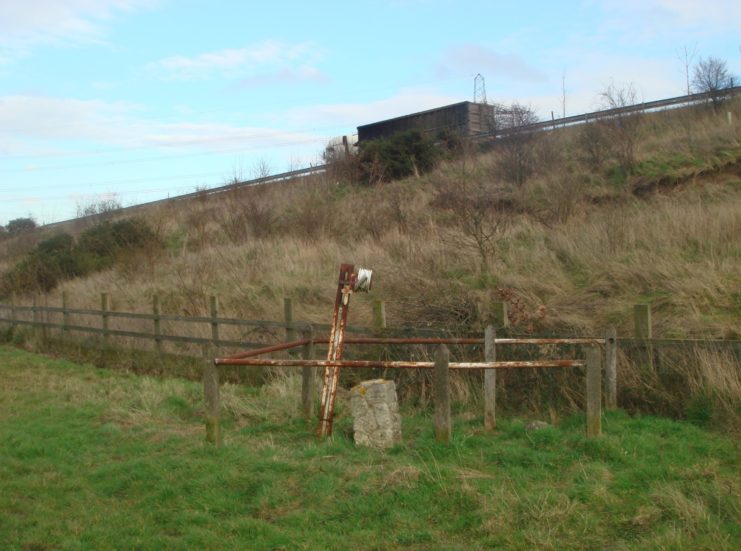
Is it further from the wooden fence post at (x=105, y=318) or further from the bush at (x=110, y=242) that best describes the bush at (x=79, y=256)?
the wooden fence post at (x=105, y=318)

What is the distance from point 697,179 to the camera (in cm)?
1753

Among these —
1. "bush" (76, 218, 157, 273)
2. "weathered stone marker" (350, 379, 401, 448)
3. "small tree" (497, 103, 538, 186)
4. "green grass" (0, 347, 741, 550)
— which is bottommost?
"green grass" (0, 347, 741, 550)

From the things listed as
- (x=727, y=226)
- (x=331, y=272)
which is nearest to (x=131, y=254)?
(x=331, y=272)

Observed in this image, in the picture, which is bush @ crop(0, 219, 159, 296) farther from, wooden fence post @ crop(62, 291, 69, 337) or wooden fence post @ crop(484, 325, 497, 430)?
wooden fence post @ crop(484, 325, 497, 430)

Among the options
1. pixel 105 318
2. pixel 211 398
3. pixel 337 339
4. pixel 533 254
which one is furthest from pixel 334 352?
pixel 105 318

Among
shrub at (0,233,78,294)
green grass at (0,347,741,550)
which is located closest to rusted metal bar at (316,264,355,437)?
green grass at (0,347,741,550)

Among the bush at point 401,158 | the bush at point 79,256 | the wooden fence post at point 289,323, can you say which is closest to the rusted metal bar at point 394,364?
the wooden fence post at point 289,323

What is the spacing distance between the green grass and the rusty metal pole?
0.27 m

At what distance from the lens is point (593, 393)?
670 cm

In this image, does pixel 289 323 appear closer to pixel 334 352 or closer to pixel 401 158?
pixel 334 352

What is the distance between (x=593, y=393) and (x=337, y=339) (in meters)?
2.53

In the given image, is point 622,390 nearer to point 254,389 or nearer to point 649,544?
point 649,544

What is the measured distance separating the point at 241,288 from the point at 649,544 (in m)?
13.6

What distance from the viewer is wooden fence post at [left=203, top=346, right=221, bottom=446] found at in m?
6.95
